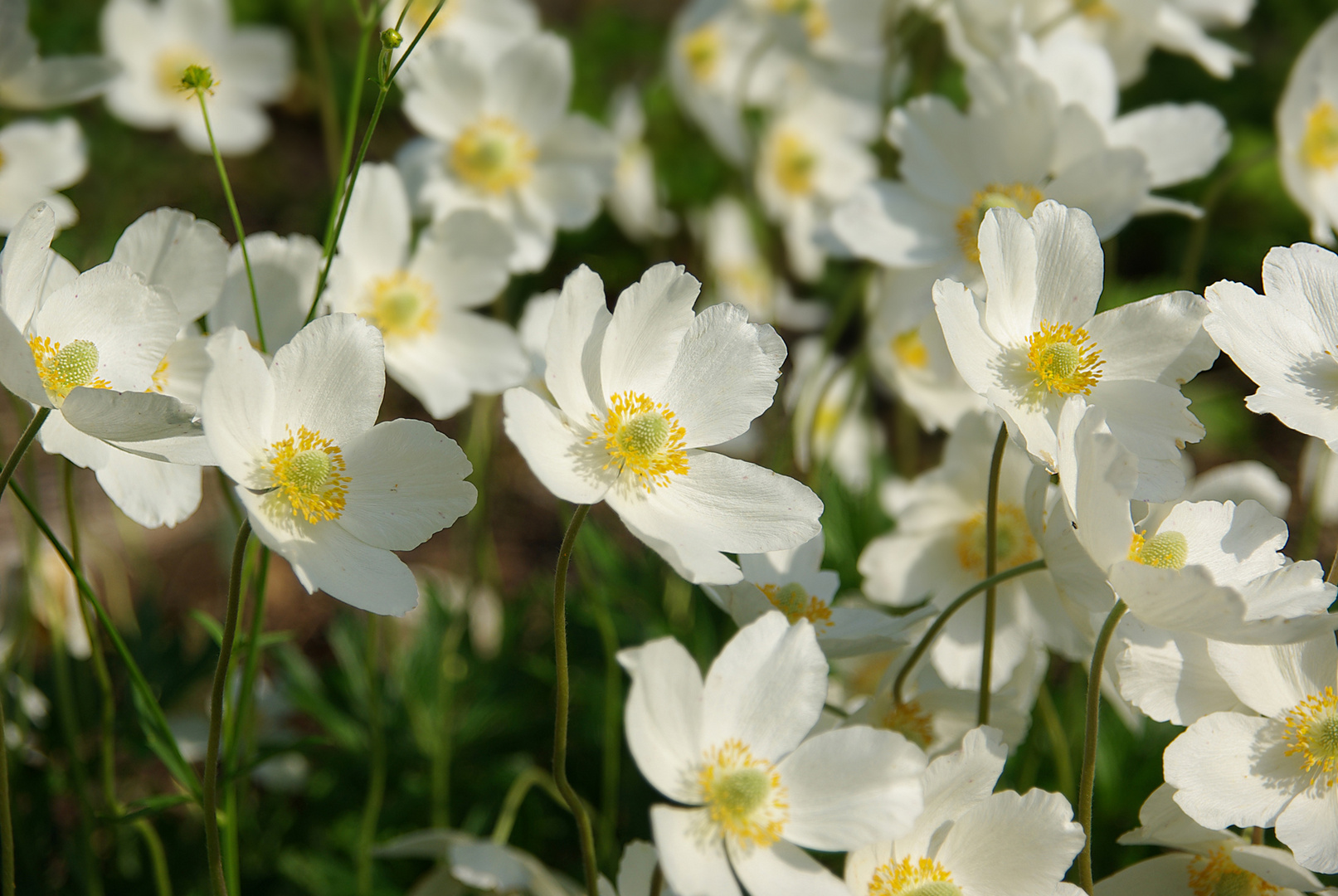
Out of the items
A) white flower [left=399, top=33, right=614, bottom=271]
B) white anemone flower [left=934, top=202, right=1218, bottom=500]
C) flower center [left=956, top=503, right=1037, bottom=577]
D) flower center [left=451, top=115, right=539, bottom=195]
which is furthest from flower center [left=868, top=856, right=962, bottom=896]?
flower center [left=451, top=115, right=539, bottom=195]

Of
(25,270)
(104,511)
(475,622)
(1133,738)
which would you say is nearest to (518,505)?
(475,622)

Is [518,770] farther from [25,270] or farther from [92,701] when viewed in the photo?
[25,270]

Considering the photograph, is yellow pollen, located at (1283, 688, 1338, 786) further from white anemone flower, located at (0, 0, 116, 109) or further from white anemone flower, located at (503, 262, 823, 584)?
white anemone flower, located at (0, 0, 116, 109)

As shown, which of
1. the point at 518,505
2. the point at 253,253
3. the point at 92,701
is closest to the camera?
the point at 253,253

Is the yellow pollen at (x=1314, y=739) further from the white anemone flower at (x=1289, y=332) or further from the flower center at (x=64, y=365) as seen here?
the flower center at (x=64, y=365)

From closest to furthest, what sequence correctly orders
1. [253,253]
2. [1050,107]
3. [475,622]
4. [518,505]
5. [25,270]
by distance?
[25,270], [253,253], [1050,107], [475,622], [518,505]

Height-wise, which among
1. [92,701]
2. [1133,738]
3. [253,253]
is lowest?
[1133,738]
